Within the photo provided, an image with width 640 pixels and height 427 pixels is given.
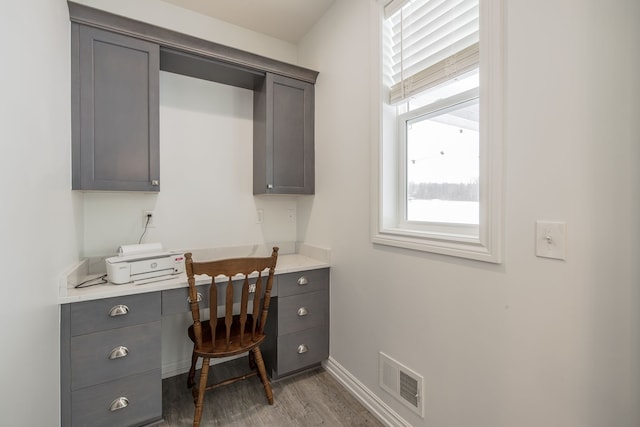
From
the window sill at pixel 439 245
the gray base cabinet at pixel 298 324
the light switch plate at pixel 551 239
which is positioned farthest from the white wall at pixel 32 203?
the light switch plate at pixel 551 239

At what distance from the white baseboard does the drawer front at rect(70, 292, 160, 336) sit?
4.11ft

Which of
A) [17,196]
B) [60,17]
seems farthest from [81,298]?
[60,17]

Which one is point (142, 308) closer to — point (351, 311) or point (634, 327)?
point (351, 311)

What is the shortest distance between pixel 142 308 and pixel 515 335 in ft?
5.80

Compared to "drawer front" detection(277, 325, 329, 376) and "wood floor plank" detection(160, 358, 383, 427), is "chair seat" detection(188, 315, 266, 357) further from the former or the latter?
"wood floor plank" detection(160, 358, 383, 427)

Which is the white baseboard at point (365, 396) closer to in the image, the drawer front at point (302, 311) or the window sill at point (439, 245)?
the drawer front at point (302, 311)

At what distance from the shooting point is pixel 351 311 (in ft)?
6.41

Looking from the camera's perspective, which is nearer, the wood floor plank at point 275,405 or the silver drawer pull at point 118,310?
the silver drawer pull at point 118,310

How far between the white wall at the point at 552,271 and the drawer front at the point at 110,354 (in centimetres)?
138

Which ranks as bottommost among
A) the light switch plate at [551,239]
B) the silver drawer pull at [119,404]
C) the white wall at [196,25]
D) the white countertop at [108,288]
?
the silver drawer pull at [119,404]

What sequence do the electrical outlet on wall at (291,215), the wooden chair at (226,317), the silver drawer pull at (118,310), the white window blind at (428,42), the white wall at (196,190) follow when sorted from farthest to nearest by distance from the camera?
the electrical outlet on wall at (291,215), the white wall at (196,190), the wooden chair at (226,317), the silver drawer pull at (118,310), the white window blind at (428,42)

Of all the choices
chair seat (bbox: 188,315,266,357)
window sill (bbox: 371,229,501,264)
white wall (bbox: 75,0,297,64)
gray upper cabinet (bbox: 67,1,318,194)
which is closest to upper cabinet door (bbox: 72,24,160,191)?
gray upper cabinet (bbox: 67,1,318,194)

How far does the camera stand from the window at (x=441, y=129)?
1140 millimetres

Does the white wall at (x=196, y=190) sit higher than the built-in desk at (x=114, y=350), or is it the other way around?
the white wall at (x=196, y=190)
